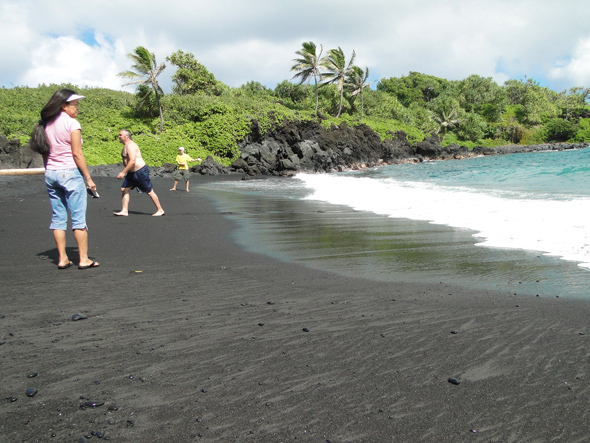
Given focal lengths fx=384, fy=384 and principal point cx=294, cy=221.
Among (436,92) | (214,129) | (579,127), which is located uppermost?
(436,92)

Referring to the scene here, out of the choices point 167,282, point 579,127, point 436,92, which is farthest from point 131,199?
point 579,127

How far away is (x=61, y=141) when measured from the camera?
3752 mm

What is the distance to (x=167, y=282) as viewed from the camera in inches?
135

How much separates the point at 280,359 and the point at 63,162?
3.07 meters

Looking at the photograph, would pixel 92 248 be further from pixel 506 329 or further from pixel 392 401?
pixel 506 329

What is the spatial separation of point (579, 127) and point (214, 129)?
225 ft

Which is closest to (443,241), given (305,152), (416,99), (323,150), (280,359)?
(280,359)

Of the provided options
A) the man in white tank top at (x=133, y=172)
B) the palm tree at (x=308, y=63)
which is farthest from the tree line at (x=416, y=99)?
the man in white tank top at (x=133, y=172)

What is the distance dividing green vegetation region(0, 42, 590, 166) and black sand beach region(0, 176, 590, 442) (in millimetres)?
22919

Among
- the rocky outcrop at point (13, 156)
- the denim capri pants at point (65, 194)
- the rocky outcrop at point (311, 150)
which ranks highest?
the rocky outcrop at point (311, 150)

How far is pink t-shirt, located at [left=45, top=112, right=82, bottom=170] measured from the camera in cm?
372

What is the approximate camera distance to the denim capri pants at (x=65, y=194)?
3.77 m

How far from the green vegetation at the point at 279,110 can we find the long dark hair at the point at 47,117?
21.4 meters

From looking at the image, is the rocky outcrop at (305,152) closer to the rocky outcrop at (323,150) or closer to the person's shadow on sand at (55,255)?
the rocky outcrop at (323,150)
